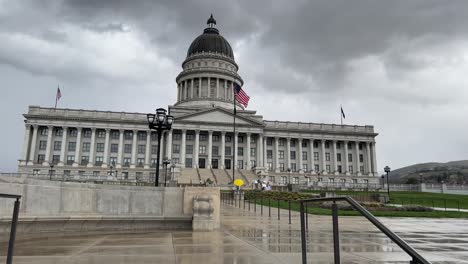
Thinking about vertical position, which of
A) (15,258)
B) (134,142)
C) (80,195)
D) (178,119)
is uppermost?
(178,119)

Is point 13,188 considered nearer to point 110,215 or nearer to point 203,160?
point 110,215

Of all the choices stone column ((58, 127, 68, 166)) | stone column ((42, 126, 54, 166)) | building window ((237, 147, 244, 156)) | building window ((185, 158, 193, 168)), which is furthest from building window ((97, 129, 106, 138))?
building window ((237, 147, 244, 156))

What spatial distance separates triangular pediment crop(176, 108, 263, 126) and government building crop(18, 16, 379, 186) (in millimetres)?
265

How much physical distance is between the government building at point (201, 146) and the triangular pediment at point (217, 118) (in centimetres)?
26

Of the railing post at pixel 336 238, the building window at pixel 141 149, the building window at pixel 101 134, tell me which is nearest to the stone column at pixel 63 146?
the building window at pixel 101 134

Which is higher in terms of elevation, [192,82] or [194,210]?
[192,82]

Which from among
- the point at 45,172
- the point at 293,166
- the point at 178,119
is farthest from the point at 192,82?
the point at 45,172

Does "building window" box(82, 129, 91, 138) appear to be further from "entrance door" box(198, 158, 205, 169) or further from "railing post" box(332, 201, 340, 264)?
"railing post" box(332, 201, 340, 264)

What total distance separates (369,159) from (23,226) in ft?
329

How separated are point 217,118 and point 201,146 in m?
8.80

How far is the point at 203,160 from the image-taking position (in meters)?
89.1

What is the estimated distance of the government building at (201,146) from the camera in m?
83.0

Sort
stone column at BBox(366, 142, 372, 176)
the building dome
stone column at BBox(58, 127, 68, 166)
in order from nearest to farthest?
stone column at BBox(58, 127, 68, 166) → stone column at BBox(366, 142, 372, 176) → the building dome

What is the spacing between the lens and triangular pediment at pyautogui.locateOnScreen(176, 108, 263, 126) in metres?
87.9
